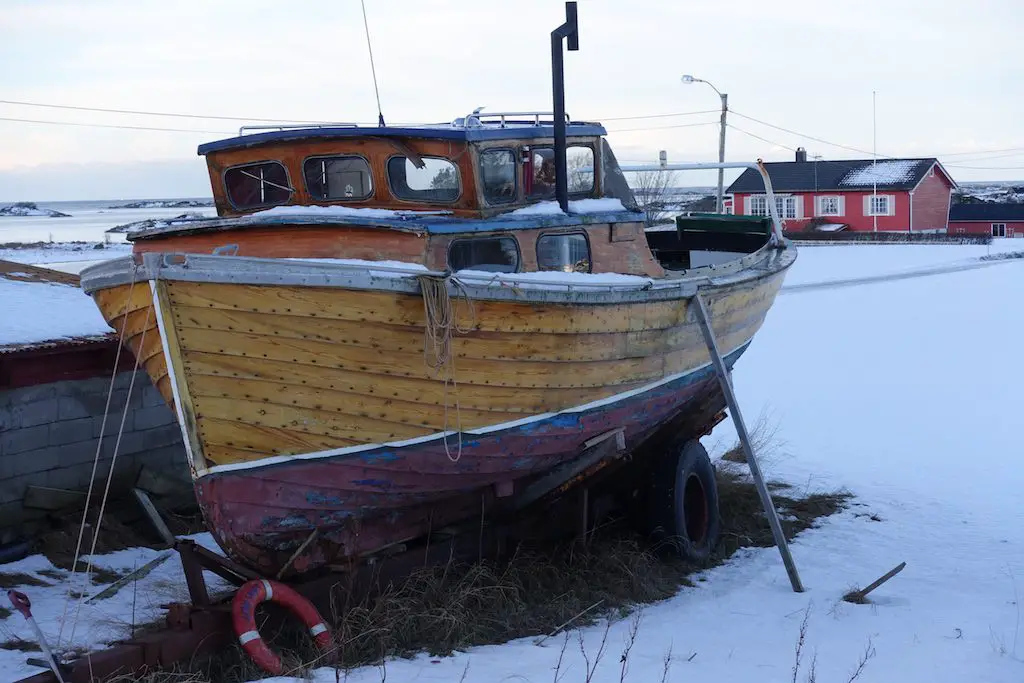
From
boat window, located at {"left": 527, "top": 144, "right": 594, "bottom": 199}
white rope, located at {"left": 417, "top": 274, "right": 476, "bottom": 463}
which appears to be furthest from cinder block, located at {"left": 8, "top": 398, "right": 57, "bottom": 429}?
boat window, located at {"left": 527, "top": 144, "right": 594, "bottom": 199}

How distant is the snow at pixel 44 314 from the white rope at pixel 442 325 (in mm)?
3419

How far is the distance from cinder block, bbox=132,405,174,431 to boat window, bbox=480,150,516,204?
11.2 feet

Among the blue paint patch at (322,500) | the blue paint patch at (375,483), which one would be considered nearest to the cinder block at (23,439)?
the blue paint patch at (322,500)

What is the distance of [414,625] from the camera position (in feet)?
21.9

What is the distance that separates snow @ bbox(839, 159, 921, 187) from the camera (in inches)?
1978

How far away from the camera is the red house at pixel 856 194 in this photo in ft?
164

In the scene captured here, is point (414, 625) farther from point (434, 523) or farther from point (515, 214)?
point (515, 214)

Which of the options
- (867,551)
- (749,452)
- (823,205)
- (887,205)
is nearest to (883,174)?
(887,205)

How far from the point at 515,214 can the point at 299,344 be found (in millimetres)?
2258

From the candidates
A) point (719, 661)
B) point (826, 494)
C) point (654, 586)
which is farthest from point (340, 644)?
point (826, 494)

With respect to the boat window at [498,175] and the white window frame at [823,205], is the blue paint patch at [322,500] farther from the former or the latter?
the white window frame at [823,205]

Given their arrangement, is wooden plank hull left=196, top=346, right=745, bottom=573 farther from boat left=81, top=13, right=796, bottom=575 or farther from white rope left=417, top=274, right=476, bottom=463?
white rope left=417, top=274, right=476, bottom=463

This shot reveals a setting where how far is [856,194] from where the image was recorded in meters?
50.8

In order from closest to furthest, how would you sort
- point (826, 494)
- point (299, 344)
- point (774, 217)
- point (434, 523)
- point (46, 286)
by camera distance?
1. point (299, 344)
2. point (434, 523)
3. point (46, 286)
4. point (826, 494)
5. point (774, 217)
